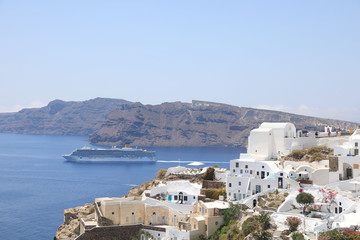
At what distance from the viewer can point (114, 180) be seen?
72250 millimetres

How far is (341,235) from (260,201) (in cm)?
840

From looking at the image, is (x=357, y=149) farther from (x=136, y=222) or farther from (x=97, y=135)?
(x=97, y=135)

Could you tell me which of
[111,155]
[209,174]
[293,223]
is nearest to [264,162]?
[209,174]

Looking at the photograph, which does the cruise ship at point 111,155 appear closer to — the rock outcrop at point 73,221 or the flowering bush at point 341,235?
the rock outcrop at point 73,221

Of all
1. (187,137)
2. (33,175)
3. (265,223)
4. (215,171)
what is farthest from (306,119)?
(265,223)

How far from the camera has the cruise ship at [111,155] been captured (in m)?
111

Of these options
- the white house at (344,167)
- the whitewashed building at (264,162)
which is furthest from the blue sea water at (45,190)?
the white house at (344,167)

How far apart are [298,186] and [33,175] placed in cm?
5661

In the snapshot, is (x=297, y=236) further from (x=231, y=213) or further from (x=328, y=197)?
(x=231, y=213)

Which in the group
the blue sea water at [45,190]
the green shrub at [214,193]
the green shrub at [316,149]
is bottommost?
the blue sea water at [45,190]

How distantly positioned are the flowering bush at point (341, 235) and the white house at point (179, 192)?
1228 centimetres

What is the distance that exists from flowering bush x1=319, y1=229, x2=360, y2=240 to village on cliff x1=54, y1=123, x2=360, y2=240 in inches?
1.6

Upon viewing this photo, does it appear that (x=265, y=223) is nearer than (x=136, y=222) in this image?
Yes

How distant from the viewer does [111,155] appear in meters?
114
